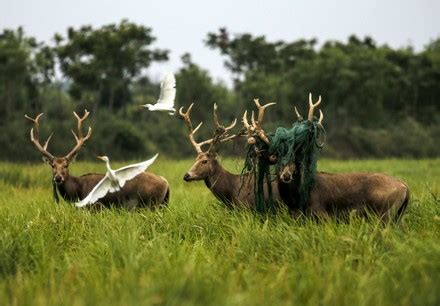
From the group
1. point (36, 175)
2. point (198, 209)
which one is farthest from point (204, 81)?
point (198, 209)

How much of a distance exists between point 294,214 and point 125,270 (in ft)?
9.27

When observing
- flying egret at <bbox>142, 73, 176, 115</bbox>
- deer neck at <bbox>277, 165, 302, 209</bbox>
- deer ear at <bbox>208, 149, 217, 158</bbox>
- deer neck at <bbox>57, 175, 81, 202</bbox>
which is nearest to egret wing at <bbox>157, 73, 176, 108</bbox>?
flying egret at <bbox>142, 73, 176, 115</bbox>

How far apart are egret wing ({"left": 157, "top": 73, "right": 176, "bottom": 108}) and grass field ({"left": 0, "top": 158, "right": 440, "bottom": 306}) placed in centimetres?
184

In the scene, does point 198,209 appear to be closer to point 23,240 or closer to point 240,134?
point 240,134

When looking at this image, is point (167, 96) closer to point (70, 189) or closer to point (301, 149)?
point (70, 189)

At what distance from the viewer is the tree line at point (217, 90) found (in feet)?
105

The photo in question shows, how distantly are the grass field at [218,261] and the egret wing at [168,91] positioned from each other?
184 cm

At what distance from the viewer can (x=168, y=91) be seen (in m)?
8.58

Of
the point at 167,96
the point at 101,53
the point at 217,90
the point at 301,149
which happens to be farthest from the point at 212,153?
the point at 217,90

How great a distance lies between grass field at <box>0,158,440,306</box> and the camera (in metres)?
4.12

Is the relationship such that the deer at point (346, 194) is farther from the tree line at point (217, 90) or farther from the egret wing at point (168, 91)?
the tree line at point (217, 90)

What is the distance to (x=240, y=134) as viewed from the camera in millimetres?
7738

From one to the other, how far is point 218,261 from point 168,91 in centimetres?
394

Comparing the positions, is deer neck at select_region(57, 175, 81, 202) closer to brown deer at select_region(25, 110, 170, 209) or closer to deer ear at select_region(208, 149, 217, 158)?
brown deer at select_region(25, 110, 170, 209)
